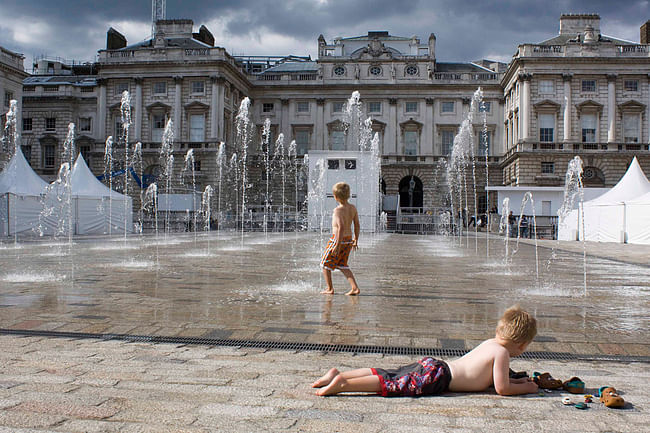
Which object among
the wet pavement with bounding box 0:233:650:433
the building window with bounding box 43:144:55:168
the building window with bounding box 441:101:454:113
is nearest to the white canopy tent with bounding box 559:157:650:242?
the wet pavement with bounding box 0:233:650:433

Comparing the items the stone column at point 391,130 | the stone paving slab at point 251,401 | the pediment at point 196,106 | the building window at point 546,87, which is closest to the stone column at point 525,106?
the building window at point 546,87

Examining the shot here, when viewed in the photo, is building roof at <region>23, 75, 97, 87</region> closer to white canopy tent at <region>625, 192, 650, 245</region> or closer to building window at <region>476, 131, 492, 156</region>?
building window at <region>476, 131, 492, 156</region>

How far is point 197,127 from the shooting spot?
1959 inches

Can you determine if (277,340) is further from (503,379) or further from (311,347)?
(503,379)

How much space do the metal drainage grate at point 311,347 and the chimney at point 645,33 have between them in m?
53.1

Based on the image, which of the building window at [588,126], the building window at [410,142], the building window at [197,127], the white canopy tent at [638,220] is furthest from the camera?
the building window at [410,142]

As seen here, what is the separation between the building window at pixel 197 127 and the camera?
49.5 m

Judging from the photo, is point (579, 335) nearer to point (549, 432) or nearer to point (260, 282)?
point (549, 432)

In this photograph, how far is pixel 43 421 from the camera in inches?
116

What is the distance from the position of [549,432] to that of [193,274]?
8.21 m

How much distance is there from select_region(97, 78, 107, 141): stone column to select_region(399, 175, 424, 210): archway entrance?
26.5 metres

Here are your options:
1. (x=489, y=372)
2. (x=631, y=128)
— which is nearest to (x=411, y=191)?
(x=631, y=128)

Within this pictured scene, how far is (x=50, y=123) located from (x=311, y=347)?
56.0m

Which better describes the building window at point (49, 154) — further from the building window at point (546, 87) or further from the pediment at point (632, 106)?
the pediment at point (632, 106)
